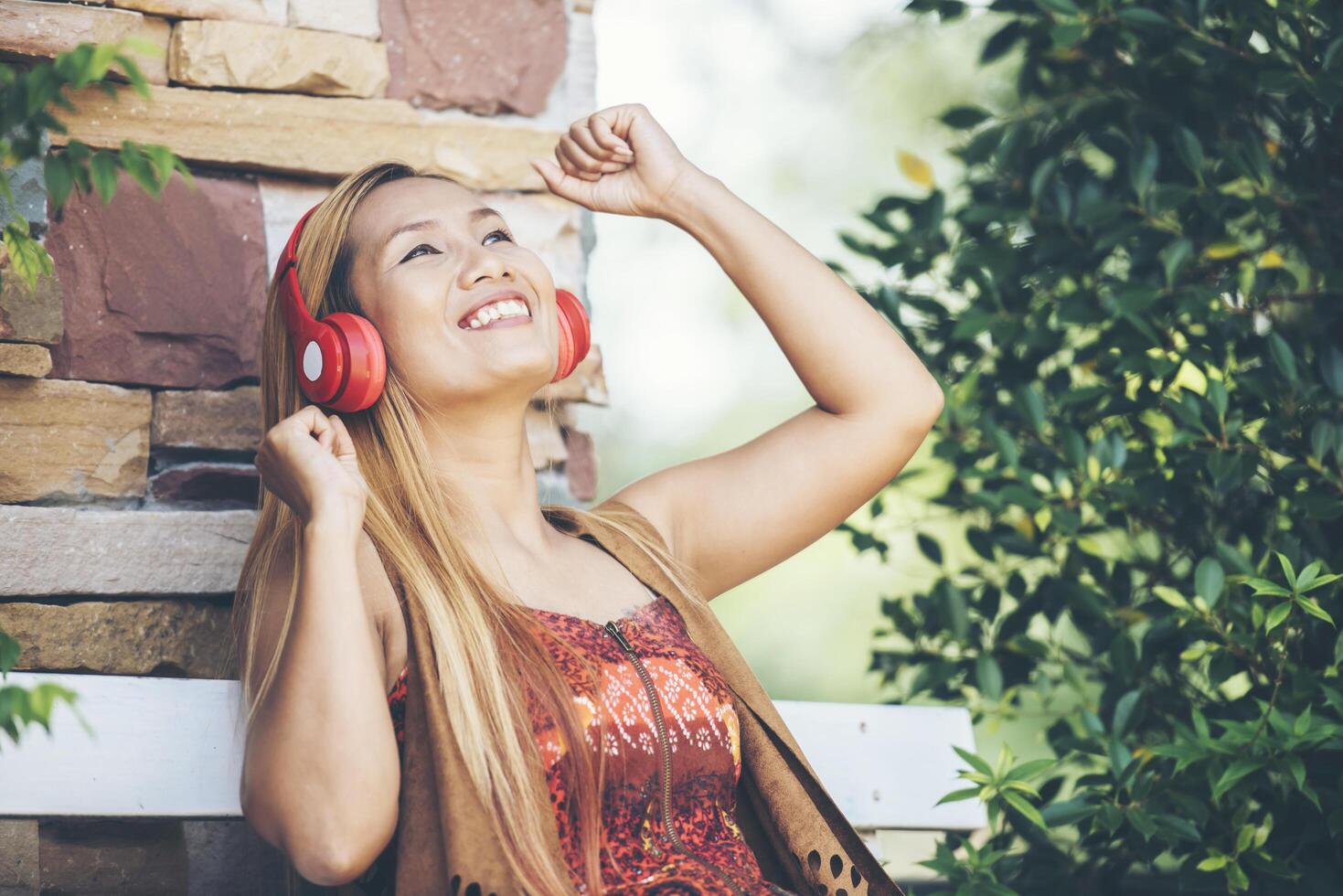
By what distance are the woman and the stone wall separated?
22 cm

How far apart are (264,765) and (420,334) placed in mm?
688

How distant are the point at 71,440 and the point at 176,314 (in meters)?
0.27

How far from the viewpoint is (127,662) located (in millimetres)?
2230

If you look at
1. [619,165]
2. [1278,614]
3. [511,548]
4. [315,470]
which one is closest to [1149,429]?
[1278,614]

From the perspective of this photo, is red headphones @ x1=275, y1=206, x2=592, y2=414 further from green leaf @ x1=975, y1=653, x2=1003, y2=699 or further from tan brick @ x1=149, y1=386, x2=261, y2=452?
green leaf @ x1=975, y1=653, x2=1003, y2=699

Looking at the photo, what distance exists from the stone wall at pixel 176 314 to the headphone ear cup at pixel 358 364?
0.44 meters

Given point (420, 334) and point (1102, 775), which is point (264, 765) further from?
point (1102, 775)

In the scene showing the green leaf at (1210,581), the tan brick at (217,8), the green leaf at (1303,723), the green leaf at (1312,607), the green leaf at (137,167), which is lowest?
the green leaf at (1303,723)

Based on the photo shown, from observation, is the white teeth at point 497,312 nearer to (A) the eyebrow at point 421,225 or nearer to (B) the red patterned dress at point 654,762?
(A) the eyebrow at point 421,225

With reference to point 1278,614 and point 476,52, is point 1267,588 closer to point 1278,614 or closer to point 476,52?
point 1278,614

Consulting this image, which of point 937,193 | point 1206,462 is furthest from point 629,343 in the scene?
point 1206,462

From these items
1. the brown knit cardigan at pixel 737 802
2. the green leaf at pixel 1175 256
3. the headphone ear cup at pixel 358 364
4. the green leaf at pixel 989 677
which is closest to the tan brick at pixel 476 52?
the headphone ear cup at pixel 358 364

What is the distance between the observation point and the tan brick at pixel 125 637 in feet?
7.04

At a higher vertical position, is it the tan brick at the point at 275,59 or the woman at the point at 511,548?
the tan brick at the point at 275,59
